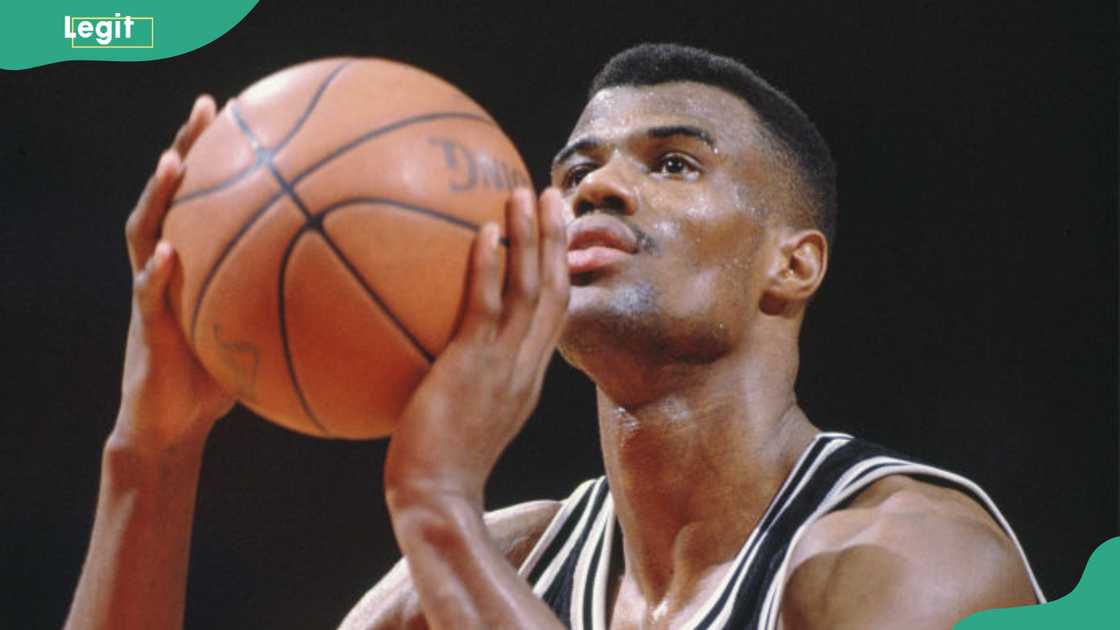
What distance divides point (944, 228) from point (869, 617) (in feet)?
5.24

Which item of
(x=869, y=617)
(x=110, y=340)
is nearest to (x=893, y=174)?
(x=869, y=617)

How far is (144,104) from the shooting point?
3643 mm

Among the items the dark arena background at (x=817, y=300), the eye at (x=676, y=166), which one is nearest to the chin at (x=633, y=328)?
the eye at (x=676, y=166)

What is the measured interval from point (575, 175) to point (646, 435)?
1.75ft

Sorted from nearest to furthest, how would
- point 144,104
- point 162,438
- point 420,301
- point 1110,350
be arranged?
point 420,301 → point 162,438 → point 1110,350 → point 144,104

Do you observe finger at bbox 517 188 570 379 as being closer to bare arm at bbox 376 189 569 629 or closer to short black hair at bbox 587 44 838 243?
bare arm at bbox 376 189 569 629

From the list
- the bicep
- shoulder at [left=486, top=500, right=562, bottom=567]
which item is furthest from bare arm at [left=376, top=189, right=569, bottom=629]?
shoulder at [left=486, top=500, right=562, bottom=567]

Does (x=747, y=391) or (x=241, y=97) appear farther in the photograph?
(x=747, y=391)

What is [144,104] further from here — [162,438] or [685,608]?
[685,608]

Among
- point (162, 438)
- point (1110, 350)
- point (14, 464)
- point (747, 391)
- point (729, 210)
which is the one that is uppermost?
point (729, 210)

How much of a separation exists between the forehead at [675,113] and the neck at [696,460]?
17.5 inches

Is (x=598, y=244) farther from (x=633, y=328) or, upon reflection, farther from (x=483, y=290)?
(x=483, y=290)

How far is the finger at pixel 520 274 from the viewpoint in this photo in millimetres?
1544

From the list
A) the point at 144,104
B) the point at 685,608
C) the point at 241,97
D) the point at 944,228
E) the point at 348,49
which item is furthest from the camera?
the point at 144,104
